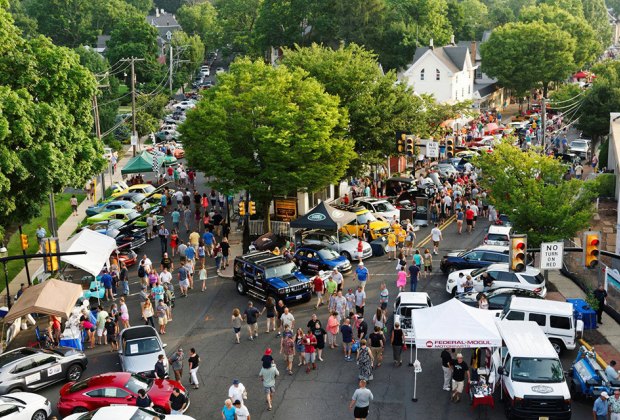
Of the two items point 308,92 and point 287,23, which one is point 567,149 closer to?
point 308,92

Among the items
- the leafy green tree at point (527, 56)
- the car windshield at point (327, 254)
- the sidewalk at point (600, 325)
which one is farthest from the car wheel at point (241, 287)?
the leafy green tree at point (527, 56)

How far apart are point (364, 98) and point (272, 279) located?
17.8 meters

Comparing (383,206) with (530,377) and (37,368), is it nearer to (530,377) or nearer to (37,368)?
(530,377)

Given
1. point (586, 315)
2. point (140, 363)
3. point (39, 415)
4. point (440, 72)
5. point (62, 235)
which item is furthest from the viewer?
point (440, 72)

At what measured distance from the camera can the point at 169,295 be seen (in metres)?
30.4

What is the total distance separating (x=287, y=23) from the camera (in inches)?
3563

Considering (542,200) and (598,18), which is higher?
(598,18)

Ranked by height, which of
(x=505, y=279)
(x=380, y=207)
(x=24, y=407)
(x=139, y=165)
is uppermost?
(x=139, y=165)

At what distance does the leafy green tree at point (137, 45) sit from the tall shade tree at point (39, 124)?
205ft

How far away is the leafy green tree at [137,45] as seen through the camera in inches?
3703

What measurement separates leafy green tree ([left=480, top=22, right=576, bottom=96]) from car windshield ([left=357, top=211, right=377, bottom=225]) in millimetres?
55807

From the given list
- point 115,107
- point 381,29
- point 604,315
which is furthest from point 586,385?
point 381,29

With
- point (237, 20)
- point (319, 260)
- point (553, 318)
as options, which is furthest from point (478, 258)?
point (237, 20)

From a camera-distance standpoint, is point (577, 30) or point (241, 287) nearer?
point (241, 287)
